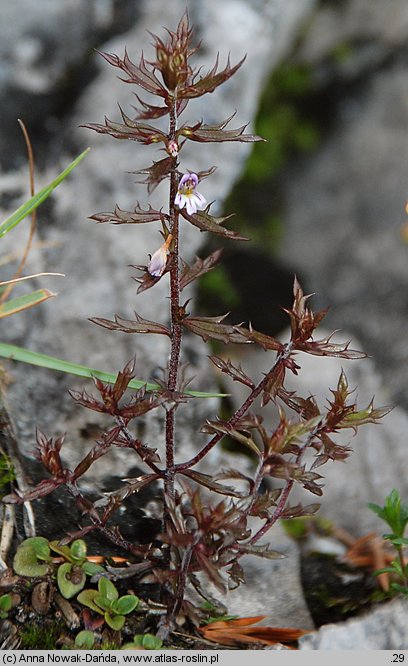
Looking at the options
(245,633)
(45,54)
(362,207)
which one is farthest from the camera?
(362,207)

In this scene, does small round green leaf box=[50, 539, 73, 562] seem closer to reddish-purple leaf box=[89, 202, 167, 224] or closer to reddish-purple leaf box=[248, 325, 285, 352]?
reddish-purple leaf box=[248, 325, 285, 352]

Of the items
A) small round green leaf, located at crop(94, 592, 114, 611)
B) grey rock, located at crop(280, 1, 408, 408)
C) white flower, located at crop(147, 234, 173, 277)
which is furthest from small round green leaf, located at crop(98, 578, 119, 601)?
A: grey rock, located at crop(280, 1, 408, 408)

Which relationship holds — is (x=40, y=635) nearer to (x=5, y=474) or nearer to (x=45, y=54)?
(x=5, y=474)

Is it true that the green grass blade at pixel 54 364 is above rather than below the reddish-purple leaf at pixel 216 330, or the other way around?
above

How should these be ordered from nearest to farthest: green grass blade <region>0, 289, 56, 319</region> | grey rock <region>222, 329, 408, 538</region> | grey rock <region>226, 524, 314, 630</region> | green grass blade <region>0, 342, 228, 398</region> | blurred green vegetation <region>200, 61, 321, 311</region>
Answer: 1. green grass blade <region>0, 342, 228, 398</region>
2. grey rock <region>226, 524, 314, 630</region>
3. green grass blade <region>0, 289, 56, 319</region>
4. grey rock <region>222, 329, 408, 538</region>
5. blurred green vegetation <region>200, 61, 321, 311</region>

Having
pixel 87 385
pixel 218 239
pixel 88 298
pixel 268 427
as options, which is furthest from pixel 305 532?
pixel 218 239

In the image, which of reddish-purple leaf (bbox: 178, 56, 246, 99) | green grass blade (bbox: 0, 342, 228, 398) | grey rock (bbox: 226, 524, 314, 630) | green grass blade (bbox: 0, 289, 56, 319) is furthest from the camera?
green grass blade (bbox: 0, 289, 56, 319)

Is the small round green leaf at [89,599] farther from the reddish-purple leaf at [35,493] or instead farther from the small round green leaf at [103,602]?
the reddish-purple leaf at [35,493]

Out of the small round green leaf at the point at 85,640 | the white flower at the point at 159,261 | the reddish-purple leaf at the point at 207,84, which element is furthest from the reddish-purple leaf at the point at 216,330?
the small round green leaf at the point at 85,640

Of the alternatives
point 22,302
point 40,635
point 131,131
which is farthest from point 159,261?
point 40,635
